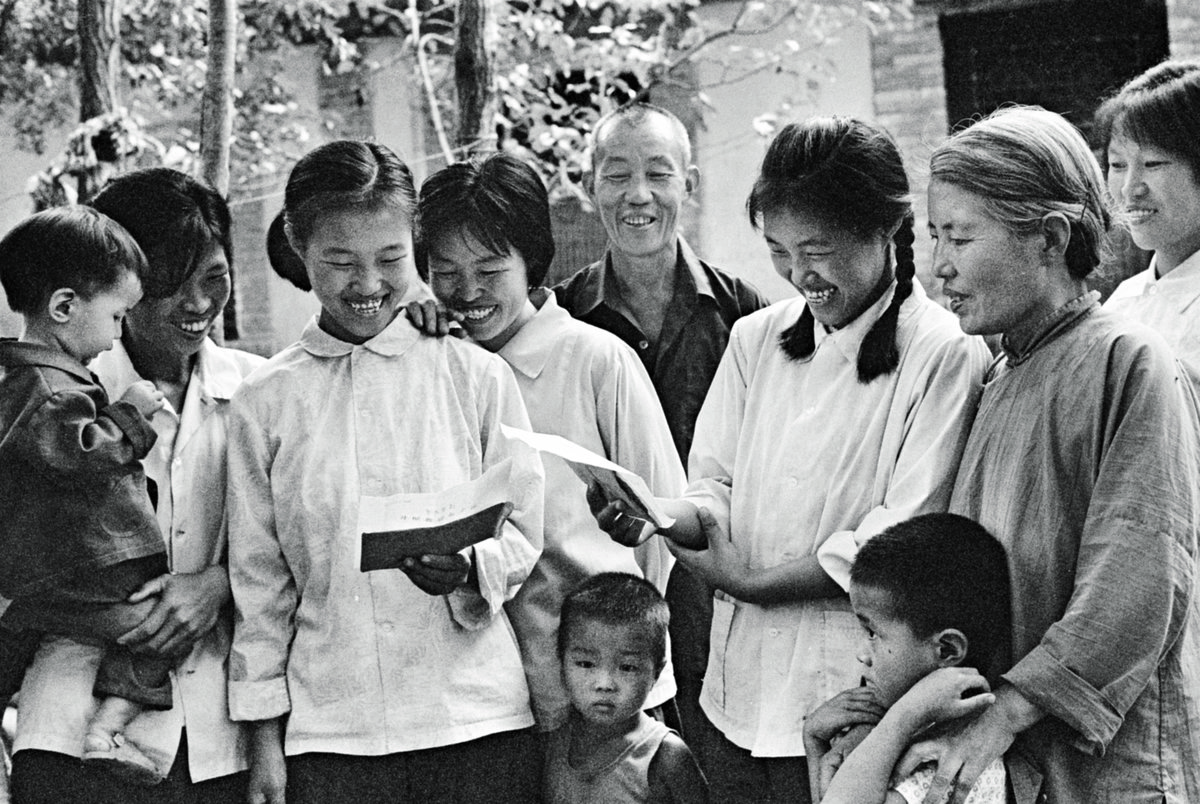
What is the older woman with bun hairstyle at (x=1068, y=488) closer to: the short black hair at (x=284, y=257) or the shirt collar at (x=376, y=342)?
the shirt collar at (x=376, y=342)

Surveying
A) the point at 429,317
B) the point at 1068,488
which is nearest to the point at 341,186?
the point at 429,317

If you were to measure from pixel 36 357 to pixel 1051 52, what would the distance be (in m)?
7.40

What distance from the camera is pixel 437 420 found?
294 cm

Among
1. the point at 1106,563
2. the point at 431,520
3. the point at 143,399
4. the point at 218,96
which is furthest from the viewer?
the point at 218,96

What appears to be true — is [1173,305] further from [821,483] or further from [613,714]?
[613,714]

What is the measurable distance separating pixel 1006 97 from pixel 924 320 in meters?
6.60

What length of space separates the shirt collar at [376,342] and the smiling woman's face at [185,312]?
24 centimetres

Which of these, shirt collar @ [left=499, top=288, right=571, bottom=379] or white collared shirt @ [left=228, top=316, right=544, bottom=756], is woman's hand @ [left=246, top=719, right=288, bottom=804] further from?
shirt collar @ [left=499, top=288, right=571, bottom=379]

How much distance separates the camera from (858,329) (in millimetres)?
2809

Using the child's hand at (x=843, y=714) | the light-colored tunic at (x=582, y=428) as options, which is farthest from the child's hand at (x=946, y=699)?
the light-colored tunic at (x=582, y=428)

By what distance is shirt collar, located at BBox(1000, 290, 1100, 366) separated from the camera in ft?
8.04

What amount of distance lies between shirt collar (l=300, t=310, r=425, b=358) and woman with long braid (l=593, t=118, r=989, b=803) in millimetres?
549

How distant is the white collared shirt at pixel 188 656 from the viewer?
279cm

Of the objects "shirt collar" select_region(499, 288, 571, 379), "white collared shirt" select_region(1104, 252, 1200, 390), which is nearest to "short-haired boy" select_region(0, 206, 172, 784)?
"shirt collar" select_region(499, 288, 571, 379)
